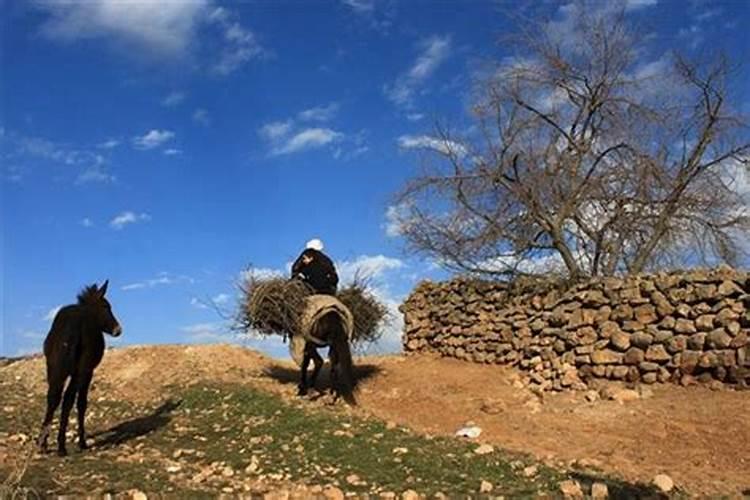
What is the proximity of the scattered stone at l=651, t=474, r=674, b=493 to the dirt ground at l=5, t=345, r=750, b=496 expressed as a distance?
234mm

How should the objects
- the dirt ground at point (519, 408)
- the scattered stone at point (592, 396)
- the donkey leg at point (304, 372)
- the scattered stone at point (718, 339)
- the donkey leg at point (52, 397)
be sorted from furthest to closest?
the donkey leg at point (304, 372), the scattered stone at point (592, 396), the scattered stone at point (718, 339), the donkey leg at point (52, 397), the dirt ground at point (519, 408)

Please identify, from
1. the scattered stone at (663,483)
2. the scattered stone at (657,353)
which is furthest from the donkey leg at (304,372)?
the scattered stone at (663,483)

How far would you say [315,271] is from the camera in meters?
13.9

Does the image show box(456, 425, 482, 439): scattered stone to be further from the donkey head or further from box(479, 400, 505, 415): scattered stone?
the donkey head

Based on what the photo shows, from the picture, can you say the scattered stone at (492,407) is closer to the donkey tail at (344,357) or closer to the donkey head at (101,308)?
the donkey tail at (344,357)

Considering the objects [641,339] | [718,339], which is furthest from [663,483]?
[641,339]

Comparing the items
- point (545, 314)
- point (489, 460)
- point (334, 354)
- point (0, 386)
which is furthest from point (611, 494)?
point (0, 386)

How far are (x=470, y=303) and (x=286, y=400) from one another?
4.92m

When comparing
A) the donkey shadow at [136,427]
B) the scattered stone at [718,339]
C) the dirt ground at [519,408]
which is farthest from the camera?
the scattered stone at [718,339]

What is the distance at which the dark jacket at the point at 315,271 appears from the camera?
1387cm

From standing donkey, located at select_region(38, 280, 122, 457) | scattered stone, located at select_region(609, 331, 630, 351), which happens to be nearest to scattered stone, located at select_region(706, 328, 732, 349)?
scattered stone, located at select_region(609, 331, 630, 351)

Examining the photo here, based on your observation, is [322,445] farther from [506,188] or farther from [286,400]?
[506,188]

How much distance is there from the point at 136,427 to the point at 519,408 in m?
6.07

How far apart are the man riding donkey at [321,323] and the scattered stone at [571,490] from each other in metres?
5.33
